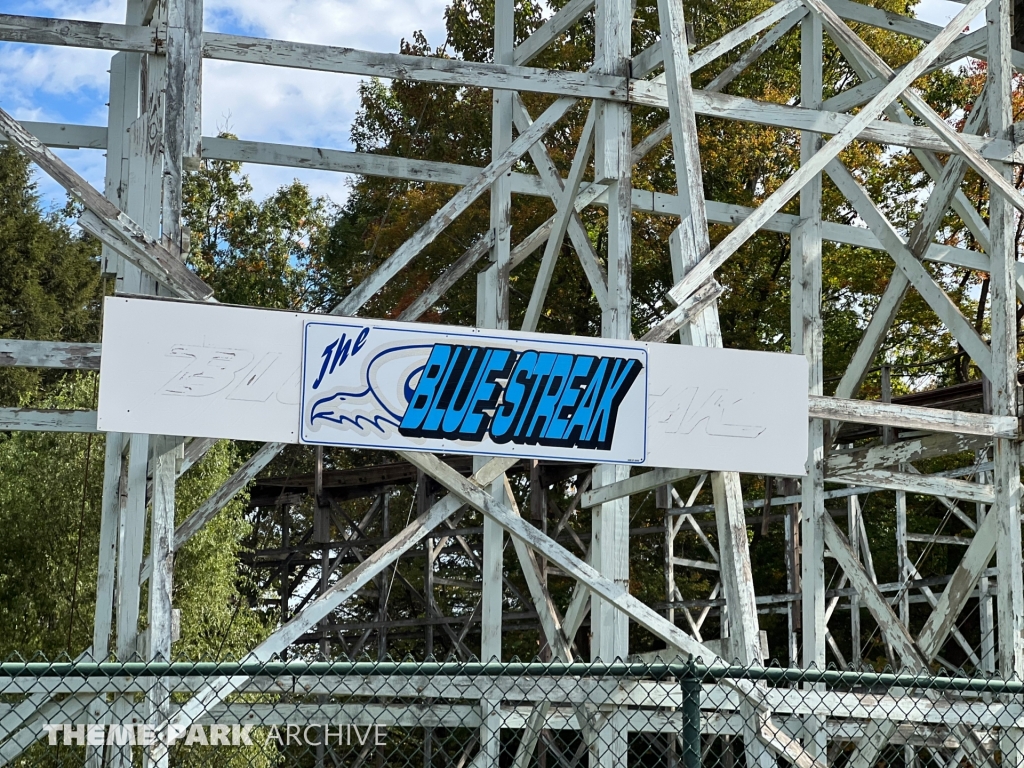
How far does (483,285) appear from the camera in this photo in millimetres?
11539

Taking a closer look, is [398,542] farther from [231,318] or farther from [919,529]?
[919,529]

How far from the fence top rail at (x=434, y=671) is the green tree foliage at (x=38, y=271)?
1055 inches

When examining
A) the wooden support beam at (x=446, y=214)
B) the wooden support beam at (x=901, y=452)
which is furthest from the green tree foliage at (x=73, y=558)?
the wooden support beam at (x=901, y=452)

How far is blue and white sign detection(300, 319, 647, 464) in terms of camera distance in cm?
792

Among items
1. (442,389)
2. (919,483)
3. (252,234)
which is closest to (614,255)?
(442,389)

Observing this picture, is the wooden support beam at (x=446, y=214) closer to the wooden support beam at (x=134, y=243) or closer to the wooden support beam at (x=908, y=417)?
the wooden support beam at (x=134, y=243)

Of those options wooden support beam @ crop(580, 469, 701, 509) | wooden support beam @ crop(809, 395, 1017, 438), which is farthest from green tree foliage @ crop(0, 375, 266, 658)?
wooden support beam @ crop(809, 395, 1017, 438)

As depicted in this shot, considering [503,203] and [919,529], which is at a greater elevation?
[503,203]

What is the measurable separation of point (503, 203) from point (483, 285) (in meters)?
0.73

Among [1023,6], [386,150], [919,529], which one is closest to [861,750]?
[1023,6]

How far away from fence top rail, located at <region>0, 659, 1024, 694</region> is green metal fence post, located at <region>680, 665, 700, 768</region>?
1 cm

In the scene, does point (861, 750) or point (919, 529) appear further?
point (919, 529)

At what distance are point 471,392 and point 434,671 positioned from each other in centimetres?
320

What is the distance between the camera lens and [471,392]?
8164 mm
